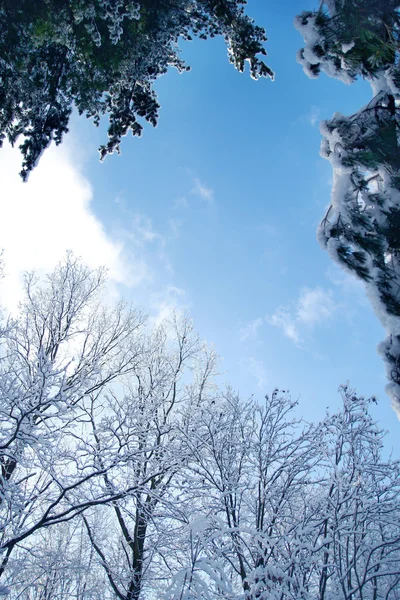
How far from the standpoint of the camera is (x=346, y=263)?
101 inches

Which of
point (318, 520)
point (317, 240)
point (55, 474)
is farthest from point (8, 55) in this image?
point (318, 520)

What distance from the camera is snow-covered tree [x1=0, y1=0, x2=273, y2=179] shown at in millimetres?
5000

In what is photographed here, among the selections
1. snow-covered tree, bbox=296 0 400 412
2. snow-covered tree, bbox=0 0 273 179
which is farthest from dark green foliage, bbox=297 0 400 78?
snow-covered tree, bbox=0 0 273 179

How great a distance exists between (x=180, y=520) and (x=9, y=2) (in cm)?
968

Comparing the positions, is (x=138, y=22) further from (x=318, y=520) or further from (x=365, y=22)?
(x=318, y=520)

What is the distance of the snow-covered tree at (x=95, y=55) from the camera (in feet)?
16.4

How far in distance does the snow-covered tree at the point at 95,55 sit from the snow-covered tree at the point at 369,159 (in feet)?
12.4

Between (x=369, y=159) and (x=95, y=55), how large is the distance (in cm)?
551

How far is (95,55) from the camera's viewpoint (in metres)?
5.60

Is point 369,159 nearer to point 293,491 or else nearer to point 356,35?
point 356,35

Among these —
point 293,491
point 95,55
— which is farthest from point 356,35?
point 293,491

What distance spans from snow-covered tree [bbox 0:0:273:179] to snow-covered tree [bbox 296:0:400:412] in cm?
378

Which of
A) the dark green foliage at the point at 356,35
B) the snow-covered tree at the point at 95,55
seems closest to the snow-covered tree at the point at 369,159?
the dark green foliage at the point at 356,35

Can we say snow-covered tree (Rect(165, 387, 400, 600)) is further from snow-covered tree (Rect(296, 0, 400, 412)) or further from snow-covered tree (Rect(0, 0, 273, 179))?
snow-covered tree (Rect(0, 0, 273, 179))
